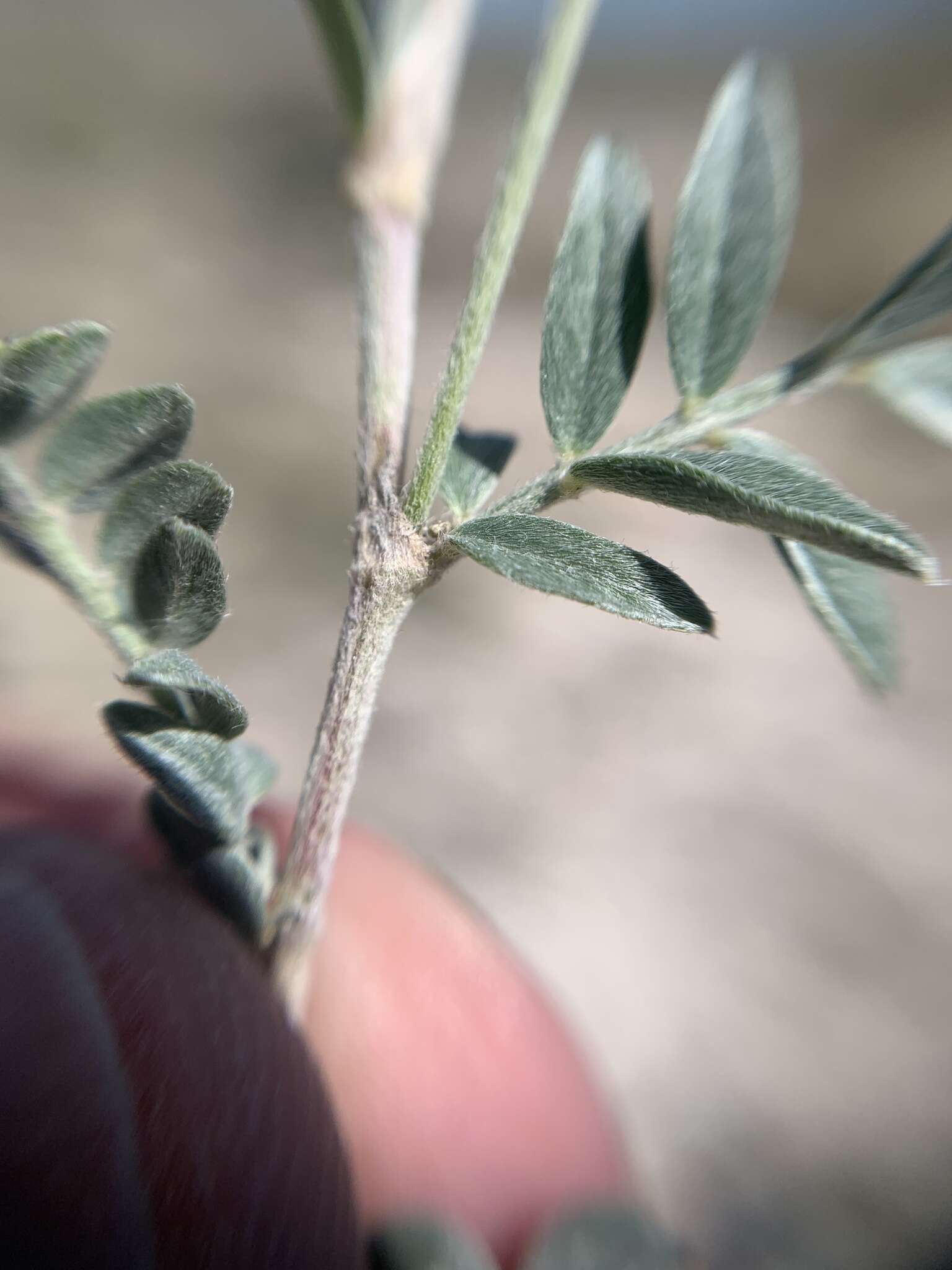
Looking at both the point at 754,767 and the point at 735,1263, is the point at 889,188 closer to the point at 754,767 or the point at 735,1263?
the point at 754,767

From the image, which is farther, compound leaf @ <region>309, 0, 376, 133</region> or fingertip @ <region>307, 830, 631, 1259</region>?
fingertip @ <region>307, 830, 631, 1259</region>

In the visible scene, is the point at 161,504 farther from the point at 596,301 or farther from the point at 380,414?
the point at 596,301

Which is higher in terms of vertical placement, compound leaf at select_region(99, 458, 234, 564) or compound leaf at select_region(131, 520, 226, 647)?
compound leaf at select_region(99, 458, 234, 564)

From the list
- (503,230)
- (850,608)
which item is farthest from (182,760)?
(850,608)

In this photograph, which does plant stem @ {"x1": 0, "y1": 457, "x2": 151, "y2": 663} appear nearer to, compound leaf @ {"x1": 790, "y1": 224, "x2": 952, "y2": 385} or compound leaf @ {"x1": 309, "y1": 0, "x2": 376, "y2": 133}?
compound leaf @ {"x1": 309, "y1": 0, "x2": 376, "y2": 133}

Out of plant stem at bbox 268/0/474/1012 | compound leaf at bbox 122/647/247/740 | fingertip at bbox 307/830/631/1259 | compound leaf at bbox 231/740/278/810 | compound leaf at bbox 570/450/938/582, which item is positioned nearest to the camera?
compound leaf at bbox 570/450/938/582

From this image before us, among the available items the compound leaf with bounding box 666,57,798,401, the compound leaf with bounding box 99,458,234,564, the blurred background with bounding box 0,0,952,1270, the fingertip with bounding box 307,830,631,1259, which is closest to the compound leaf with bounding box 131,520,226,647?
the compound leaf with bounding box 99,458,234,564
